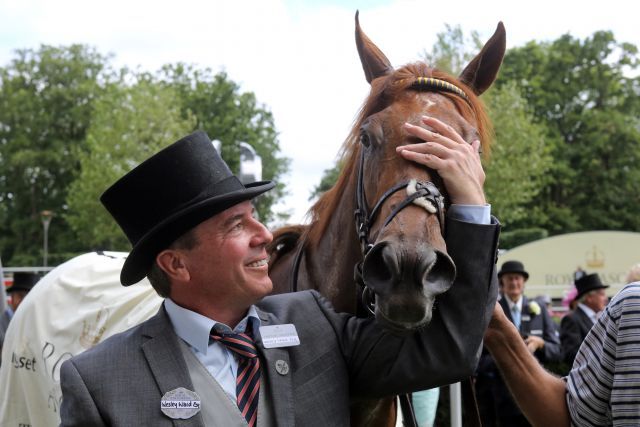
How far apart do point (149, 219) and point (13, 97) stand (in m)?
47.5

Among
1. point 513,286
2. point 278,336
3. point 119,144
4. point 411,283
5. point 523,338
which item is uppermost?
point 411,283

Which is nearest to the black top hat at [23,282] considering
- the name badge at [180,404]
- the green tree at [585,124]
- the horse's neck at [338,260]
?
the horse's neck at [338,260]

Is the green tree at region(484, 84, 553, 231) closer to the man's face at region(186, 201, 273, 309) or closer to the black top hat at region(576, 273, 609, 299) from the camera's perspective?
the black top hat at region(576, 273, 609, 299)

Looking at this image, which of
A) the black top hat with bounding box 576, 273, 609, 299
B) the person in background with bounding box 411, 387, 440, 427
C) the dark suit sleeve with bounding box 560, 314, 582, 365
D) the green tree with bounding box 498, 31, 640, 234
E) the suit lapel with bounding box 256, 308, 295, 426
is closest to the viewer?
the suit lapel with bounding box 256, 308, 295, 426

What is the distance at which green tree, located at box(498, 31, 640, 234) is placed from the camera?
38094mm

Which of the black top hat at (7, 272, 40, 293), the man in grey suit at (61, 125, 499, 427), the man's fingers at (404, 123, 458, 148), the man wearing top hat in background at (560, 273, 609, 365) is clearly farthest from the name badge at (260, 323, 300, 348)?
the black top hat at (7, 272, 40, 293)

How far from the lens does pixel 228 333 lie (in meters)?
2.15

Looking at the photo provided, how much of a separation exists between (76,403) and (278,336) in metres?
0.61

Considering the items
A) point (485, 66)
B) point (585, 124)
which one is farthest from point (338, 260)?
point (585, 124)

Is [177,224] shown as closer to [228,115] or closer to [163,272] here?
[163,272]

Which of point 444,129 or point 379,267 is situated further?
point 444,129

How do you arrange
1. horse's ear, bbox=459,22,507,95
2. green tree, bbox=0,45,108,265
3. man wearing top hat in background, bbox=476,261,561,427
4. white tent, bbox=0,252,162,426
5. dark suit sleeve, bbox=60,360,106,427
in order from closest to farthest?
dark suit sleeve, bbox=60,360,106,427 → horse's ear, bbox=459,22,507,95 → white tent, bbox=0,252,162,426 → man wearing top hat in background, bbox=476,261,561,427 → green tree, bbox=0,45,108,265

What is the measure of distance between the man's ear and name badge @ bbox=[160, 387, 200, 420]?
0.37 metres

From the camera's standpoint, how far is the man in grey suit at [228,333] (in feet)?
6.68
